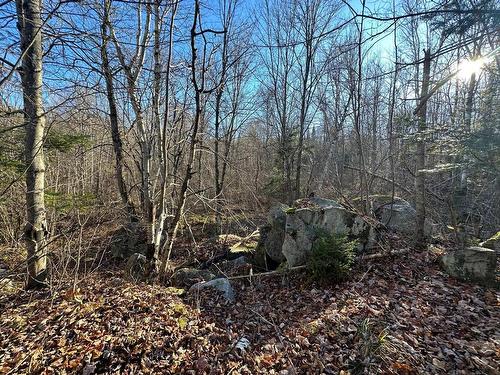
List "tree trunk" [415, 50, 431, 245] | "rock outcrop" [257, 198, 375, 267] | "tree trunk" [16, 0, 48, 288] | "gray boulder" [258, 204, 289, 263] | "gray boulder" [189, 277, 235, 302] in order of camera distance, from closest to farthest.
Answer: "tree trunk" [16, 0, 48, 288]
"gray boulder" [189, 277, 235, 302]
"tree trunk" [415, 50, 431, 245]
"rock outcrop" [257, 198, 375, 267]
"gray boulder" [258, 204, 289, 263]

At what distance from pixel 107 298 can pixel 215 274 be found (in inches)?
116

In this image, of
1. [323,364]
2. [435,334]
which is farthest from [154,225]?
[435,334]

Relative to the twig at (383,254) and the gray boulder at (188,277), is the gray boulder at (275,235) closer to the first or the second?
the gray boulder at (188,277)

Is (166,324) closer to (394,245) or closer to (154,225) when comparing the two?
(154,225)

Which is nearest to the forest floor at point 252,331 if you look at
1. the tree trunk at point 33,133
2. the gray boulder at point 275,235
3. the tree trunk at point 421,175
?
the tree trunk at point 33,133

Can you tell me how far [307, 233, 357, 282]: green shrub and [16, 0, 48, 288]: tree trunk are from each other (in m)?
4.00

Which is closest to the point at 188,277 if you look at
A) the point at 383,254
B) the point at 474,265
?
the point at 383,254

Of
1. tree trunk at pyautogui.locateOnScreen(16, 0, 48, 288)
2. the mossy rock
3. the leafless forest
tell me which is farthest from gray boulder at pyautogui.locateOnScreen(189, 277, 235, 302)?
tree trunk at pyautogui.locateOnScreen(16, 0, 48, 288)

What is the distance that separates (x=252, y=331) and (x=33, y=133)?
3777 millimetres

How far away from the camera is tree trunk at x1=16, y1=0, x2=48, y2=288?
10.2 ft

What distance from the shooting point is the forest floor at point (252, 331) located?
8.50 ft

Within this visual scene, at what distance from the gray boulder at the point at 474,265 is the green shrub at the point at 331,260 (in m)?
1.70

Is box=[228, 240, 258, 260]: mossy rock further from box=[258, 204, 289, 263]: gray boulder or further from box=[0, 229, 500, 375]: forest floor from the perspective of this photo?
box=[0, 229, 500, 375]: forest floor

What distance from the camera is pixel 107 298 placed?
341 centimetres
